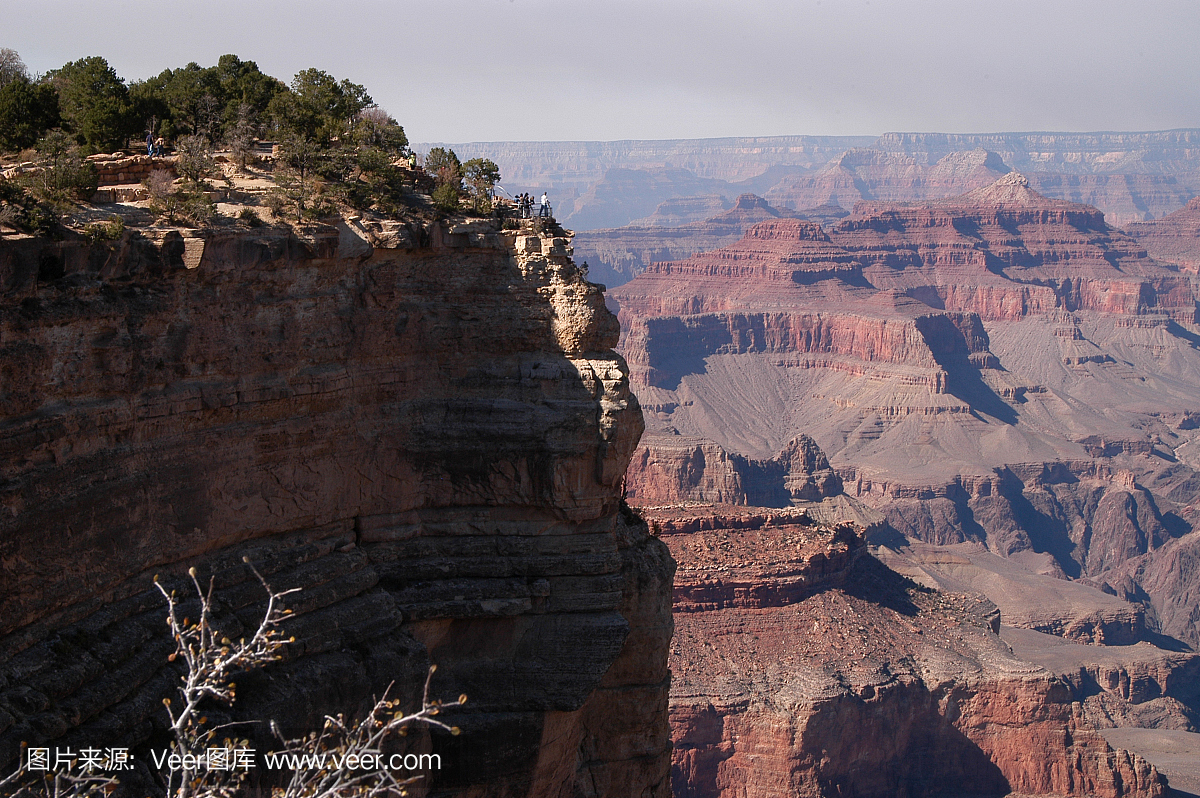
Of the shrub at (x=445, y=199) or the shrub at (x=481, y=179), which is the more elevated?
the shrub at (x=481, y=179)

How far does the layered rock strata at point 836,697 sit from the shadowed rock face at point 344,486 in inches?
1041

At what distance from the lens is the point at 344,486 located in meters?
22.5

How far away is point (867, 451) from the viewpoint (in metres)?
153

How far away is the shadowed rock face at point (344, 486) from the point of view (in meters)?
17.3

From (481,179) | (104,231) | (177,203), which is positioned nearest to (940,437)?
(481,179)

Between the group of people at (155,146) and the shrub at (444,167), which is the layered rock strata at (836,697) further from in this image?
the group of people at (155,146)

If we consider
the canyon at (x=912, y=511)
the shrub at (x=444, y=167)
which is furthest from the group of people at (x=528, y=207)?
the canyon at (x=912, y=511)

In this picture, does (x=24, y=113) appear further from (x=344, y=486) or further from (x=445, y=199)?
(x=344, y=486)

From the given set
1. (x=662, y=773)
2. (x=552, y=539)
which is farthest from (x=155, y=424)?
(x=662, y=773)

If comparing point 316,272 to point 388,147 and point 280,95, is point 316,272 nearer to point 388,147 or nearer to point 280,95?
point 388,147

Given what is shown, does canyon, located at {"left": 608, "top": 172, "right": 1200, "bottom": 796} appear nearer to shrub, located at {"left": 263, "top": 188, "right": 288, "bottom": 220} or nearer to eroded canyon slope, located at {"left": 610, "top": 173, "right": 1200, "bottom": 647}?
eroded canyon slope, located at {"left": 610, "top": 173, "right": 1200, "bottom": 647}

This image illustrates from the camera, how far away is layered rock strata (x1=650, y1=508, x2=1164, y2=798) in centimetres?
5219

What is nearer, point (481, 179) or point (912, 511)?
point (481, 179)

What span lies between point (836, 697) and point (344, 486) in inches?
1386
